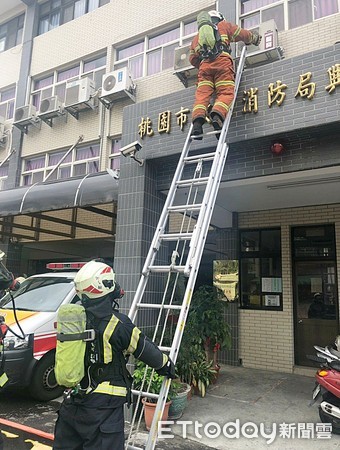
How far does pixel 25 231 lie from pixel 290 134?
877 cm

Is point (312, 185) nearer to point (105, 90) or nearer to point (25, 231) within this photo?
point (105, 90)

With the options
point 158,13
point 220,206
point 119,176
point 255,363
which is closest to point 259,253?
point 220,206

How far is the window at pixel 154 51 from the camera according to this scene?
1025 cm

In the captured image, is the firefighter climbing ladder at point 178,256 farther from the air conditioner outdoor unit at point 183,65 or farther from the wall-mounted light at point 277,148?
the air conditioner outdoor unit at point 183,65

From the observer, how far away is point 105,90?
10586mm

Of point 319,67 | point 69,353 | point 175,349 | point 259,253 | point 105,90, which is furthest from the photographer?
point 105,90

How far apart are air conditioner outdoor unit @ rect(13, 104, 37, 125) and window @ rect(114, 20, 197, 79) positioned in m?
3.25

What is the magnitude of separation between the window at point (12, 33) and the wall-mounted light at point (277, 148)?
13.4 metres

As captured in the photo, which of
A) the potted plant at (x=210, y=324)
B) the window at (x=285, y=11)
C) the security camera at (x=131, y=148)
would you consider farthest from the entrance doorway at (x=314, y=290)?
the window at (x=285, y=11)

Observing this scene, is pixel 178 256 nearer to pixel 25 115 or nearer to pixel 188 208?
pixel 188 208

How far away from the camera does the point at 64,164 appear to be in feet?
38.5

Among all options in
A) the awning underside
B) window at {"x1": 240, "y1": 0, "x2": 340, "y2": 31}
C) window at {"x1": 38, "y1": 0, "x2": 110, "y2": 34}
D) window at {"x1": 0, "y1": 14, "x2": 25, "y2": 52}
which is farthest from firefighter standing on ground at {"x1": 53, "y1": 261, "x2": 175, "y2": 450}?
window at {"x1": 0, "y1": 14, "x2": 25, "y2": 52}

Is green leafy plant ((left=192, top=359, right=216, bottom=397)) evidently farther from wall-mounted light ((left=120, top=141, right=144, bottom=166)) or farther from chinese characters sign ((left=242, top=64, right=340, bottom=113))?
chinese characters sign ((left=242, top=64, right=340, bottom=113))

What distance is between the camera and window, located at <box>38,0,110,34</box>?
12.5 metres
